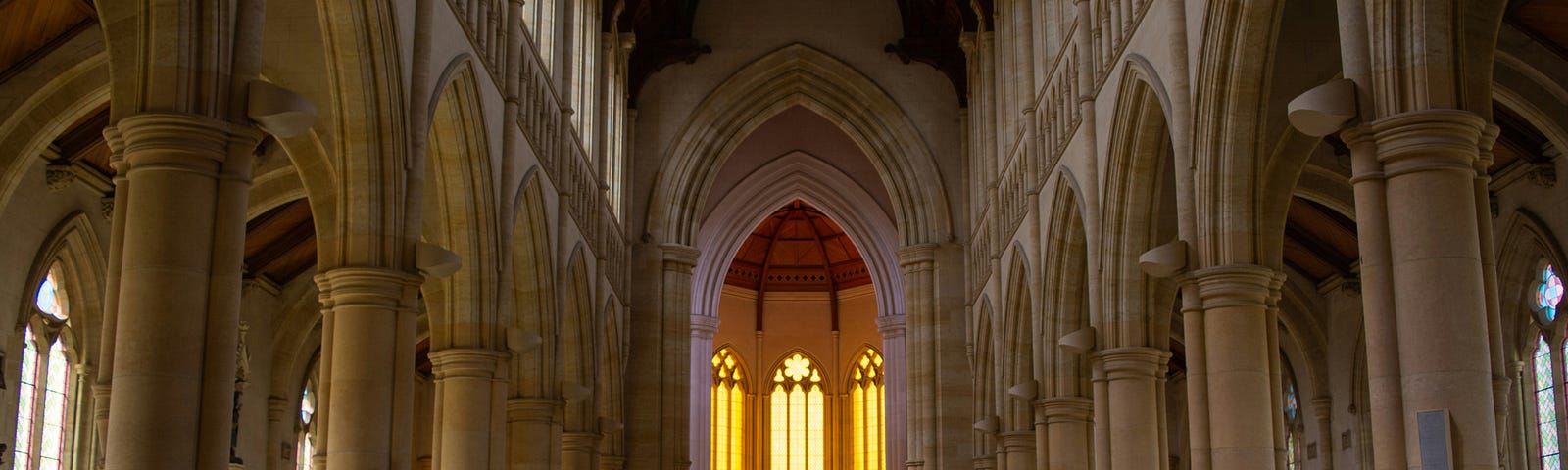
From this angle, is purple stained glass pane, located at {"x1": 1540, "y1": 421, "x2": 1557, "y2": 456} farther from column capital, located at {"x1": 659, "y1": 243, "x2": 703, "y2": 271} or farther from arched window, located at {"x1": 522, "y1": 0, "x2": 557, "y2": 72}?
column capital, located at {"x1": 659, "y1": 243, "x2": 703, "y2": 271}

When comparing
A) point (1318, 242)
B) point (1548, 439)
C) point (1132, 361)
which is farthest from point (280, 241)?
point (1548, 439)

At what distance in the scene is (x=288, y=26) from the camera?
15062mm

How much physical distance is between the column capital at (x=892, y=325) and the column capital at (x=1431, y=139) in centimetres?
3274

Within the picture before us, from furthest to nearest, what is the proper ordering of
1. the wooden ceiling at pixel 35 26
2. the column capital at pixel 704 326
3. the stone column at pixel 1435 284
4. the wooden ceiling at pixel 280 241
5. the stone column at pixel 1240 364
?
the column capital at pixel 704 326 → the wooden ceiling at pixel 280 241 → the wooden ceiling at pixel 35 26 → the stone column at pixel 1240 364 → the stone column at pixel 1435 284

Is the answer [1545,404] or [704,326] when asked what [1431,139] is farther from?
[704,326]

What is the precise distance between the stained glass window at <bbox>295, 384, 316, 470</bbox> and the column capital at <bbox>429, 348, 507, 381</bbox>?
523 inches

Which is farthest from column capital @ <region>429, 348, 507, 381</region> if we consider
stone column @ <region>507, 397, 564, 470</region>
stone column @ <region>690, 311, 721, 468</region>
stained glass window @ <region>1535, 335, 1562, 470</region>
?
stone column @ <region>690, 311, 721, 468</region>

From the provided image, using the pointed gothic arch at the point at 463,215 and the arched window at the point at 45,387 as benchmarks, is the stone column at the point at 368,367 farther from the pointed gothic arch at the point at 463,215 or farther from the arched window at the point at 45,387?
the arched window at the point at 45,387

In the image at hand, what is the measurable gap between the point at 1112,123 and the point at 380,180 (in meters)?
8.12

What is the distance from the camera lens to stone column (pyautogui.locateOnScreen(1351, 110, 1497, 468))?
33.4 ft

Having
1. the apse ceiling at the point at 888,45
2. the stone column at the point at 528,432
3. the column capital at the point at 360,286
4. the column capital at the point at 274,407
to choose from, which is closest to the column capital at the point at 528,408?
the stone column at the point at 528,432

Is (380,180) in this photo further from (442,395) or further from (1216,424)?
(1216,424)

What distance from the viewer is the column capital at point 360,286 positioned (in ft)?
49.1

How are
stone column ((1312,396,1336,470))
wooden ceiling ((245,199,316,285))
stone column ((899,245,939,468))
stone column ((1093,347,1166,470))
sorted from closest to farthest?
stone column ((1093,347,1166,470)), wooden ceiling ((245,199,316,285)), stone column ((1312,396,1336,470)), stone column ((899,245,939,468))
